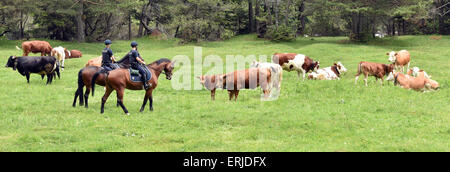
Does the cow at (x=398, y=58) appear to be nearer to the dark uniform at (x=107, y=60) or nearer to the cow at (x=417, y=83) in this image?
the cow at (x=417, y=83)

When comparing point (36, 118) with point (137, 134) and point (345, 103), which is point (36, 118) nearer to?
point (137, 134)

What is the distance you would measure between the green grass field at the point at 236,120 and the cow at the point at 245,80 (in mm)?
587

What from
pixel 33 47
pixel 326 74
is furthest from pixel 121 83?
pixel 33 47

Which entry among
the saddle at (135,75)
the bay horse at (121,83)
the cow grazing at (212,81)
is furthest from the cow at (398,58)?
the saddle at (135,75)

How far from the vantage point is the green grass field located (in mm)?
13109

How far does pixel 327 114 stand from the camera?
16.7 meters

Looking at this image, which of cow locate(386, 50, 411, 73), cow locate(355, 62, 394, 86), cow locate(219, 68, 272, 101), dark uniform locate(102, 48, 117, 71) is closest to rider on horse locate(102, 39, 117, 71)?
dark uniform locate(102, 48, 117, 71)

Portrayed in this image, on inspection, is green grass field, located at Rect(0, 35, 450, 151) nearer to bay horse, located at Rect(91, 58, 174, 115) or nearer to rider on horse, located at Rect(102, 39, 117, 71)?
bay horse, located at Rect(91, 58, 174, 115)

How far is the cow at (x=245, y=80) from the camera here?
763 inches

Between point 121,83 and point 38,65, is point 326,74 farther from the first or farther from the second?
point 38,65

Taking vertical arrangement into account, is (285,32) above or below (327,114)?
above

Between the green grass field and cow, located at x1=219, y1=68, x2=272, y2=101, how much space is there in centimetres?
59
